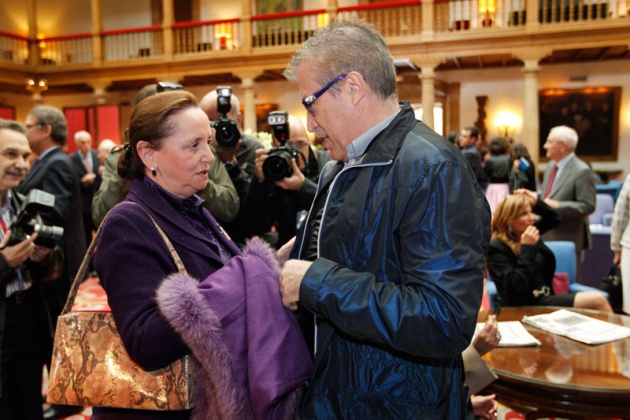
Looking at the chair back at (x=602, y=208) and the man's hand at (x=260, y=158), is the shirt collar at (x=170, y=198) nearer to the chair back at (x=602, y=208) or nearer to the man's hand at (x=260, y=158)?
the man's hand at (x=260, y=158)

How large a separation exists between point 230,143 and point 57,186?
1.19 meters

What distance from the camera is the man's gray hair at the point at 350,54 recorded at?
1.22 m

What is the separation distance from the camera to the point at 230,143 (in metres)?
2.69

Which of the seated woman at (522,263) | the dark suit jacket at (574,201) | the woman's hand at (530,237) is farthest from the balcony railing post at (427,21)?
the woman's hand at (530,237)

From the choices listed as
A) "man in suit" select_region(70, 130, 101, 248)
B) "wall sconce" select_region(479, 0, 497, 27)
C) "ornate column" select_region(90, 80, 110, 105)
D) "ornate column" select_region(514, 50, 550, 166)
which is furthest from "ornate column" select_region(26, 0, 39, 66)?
"ornate column" select_region(514, 50, 550, 166)

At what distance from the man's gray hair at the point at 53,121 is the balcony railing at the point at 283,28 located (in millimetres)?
10561

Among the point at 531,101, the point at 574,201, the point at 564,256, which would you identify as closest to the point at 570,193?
the point at 574,201

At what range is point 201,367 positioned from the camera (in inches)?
52.5

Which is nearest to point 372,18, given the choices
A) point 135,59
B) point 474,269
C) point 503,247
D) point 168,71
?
point 168,71

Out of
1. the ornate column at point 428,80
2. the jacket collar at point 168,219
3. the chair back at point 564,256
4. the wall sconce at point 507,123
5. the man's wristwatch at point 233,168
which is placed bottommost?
the chair back at point 564,256

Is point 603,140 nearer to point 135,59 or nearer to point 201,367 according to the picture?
point 135,59

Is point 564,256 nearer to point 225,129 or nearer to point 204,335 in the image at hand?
point 225,129

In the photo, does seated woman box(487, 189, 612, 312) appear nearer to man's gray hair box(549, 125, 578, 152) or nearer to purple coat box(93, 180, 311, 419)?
man's gray hair box(549, 125, 578, 152)

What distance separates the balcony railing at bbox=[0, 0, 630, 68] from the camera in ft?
40.9
